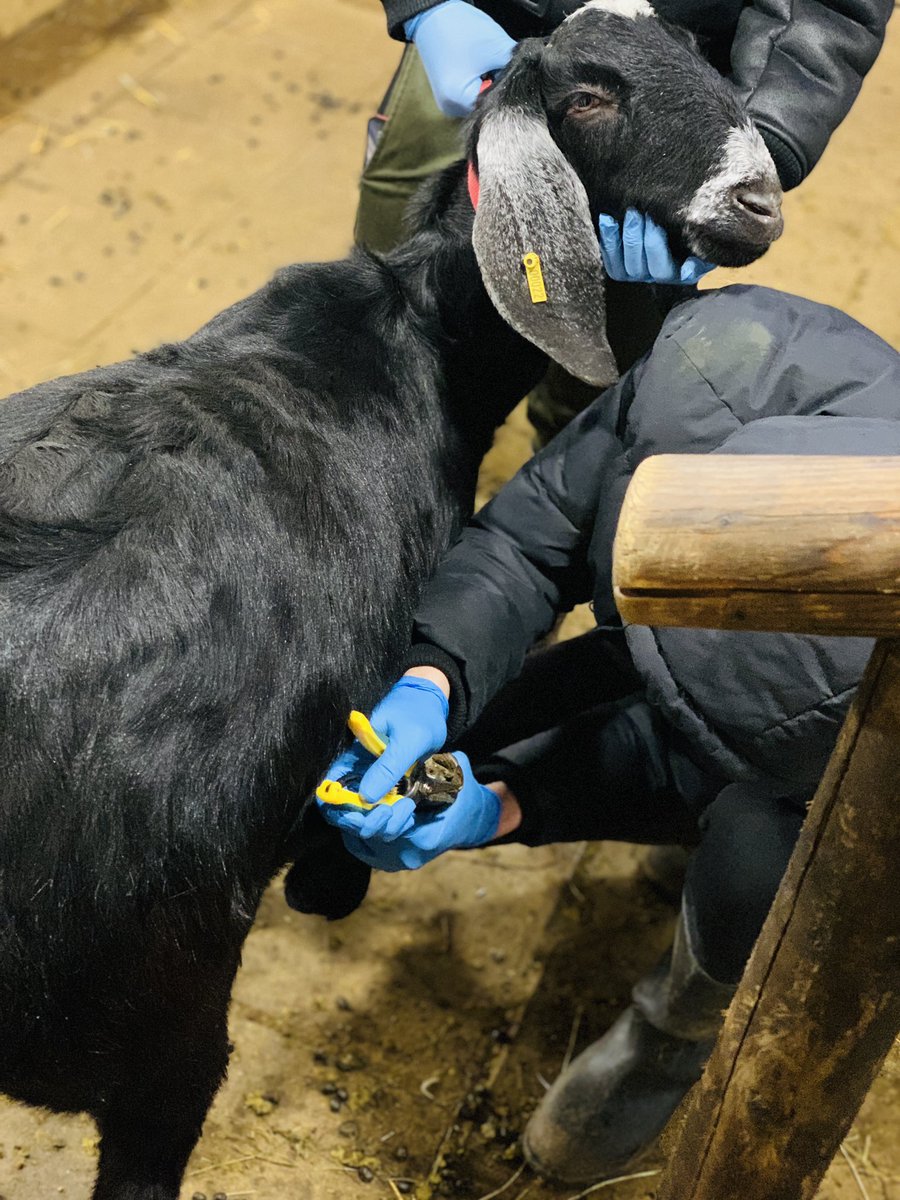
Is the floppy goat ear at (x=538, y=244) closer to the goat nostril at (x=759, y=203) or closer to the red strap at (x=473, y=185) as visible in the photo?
the red strap at (x=473, y=185)

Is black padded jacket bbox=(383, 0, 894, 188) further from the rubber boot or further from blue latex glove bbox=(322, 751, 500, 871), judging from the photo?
the rubber boot

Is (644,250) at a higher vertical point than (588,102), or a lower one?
lower

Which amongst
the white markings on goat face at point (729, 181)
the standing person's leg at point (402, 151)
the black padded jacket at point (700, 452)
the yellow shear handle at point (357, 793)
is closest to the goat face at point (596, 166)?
the white markings on goat face at point (729, 181)

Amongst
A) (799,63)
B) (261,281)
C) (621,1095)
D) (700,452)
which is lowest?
(621,1095)

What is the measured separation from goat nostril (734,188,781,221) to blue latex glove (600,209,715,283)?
0.11m

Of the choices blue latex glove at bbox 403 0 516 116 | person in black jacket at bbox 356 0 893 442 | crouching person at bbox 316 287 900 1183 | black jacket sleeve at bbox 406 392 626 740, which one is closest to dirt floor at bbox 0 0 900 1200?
crouching person at bbox 316 287 900 1183

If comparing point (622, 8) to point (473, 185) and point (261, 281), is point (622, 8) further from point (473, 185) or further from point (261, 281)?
point (261, 281)

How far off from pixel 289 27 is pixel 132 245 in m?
1.69

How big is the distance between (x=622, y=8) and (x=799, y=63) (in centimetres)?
34

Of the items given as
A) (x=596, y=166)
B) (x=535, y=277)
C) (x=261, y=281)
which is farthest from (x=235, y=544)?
(x=261, y=281)

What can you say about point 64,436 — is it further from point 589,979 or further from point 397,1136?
point 589,979

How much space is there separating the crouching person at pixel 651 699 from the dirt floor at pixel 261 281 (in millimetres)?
274

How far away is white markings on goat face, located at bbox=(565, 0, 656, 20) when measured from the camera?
7.38 feet

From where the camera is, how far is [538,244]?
210 centimetres
